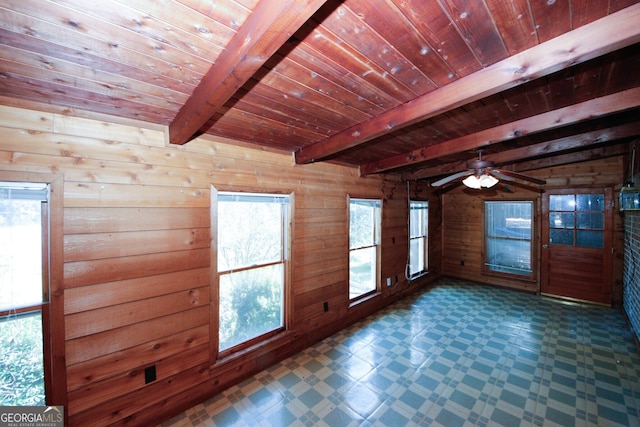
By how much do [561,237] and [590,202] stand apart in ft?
2.54

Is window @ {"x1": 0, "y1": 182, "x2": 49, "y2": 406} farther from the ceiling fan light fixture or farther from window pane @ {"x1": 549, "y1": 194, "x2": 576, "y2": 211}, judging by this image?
window pane @ {"x1": 549, "y1": 194, "x2": 576, "y2": 211}

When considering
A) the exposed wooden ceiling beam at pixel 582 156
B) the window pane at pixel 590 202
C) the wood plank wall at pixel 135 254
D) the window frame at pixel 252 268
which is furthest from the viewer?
the window pane at pixel 590 202

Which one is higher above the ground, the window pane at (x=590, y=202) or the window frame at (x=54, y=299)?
the window pane at (x=590, y=202)

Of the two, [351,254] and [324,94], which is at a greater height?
[324,94]

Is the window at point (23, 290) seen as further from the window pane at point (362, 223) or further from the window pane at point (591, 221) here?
the window pane at point (591, 221)

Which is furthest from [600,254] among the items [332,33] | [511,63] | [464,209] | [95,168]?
[95,168]

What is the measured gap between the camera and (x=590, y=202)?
4.62 metres

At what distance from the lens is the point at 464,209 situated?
6027 millimetres

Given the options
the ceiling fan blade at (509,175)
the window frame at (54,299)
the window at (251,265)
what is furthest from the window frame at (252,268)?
the ceiling fan blade at (509,175)

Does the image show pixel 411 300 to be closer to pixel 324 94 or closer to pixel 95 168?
pixel 324 94

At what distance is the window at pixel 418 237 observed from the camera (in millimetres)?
5379

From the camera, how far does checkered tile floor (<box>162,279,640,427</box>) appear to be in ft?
7.07

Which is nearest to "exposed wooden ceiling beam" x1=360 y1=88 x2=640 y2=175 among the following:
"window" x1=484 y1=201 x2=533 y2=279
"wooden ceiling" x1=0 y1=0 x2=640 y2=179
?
"wooden ceiling" x1=0 y1=0 x2=640 y2=179

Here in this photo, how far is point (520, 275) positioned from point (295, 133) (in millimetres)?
5707
